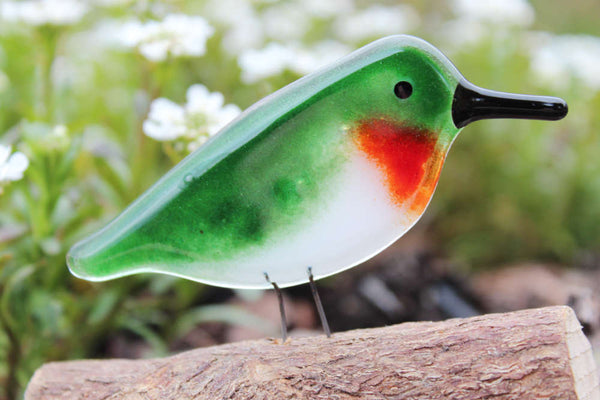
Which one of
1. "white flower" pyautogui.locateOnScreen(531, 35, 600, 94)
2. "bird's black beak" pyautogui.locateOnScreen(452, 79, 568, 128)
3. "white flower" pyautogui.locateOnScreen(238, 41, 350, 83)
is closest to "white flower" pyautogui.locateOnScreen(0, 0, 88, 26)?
"white flower" pyautogui.locateOnScreen(238, 41, 350, 83)

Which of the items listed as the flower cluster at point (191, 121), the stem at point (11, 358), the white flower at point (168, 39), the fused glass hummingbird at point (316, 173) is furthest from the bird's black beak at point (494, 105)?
the stem at point (11, 358)

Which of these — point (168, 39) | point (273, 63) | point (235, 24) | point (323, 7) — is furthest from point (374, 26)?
point (168, 39)

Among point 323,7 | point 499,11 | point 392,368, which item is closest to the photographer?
point 392,368

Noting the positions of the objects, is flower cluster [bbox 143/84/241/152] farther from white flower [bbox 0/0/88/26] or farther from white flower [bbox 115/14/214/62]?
white flower [bbox 0/0/88/26]

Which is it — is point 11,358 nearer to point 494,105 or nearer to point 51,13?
point 51,13

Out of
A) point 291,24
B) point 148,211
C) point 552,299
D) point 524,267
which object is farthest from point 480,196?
point 148,211

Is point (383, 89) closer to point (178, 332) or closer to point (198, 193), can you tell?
point (198, 193)
